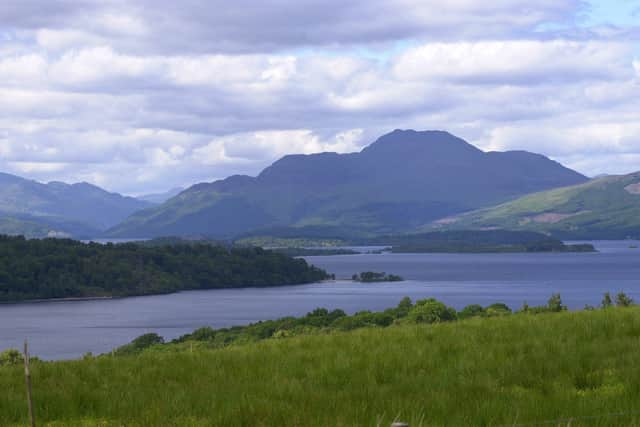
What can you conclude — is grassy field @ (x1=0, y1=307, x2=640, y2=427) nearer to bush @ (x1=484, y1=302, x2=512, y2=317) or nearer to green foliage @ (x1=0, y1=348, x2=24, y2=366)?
green foliage @ (x1=0, y1=348, x2=24, y2=366)

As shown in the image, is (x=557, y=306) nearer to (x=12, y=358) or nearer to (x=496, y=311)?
(x=12, y=358)

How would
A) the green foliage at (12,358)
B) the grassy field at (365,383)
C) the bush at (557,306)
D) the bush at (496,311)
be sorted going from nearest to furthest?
1. the grassy field at (365,383)
2. the green foliage at (12,358)
3. the bush at (557,306)
4. the bush at (496,311)

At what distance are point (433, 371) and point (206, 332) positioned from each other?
126 m

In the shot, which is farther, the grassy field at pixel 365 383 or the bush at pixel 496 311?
the bush at pixel 496 311

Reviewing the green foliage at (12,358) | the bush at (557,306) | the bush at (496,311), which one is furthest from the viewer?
the bush at (496,311)

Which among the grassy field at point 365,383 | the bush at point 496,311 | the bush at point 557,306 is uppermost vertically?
the grassy field at point 365,383

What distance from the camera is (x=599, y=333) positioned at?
1591 cm

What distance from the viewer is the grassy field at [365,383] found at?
9.64m

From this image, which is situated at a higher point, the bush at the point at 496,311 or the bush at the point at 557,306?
the bush at the point at 557,306

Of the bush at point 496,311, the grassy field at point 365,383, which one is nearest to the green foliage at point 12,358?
the grassy field at point 365,383

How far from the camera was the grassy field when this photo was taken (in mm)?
9641

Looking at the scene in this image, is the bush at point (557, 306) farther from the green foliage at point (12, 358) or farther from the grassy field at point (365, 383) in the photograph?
the green foliage at point (12, 358)

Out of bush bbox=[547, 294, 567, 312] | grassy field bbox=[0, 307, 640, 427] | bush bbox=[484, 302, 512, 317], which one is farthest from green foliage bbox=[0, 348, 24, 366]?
bush bbox=[547, 294, 567, 312]

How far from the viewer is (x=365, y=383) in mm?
11711
